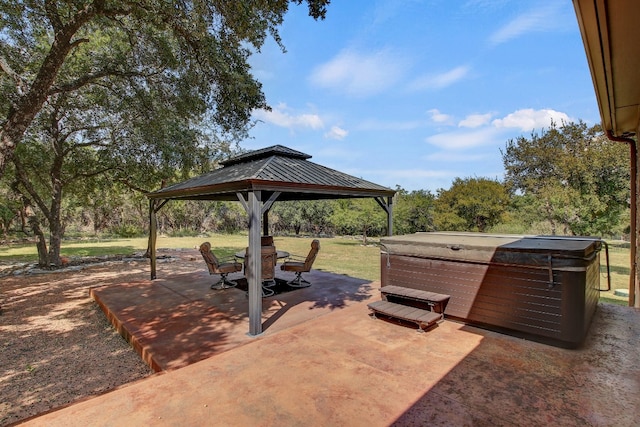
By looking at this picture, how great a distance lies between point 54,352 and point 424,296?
17.2 feet

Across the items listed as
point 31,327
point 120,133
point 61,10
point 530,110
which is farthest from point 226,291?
point 530,110

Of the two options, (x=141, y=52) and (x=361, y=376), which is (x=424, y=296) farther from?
(x=141, y=52)

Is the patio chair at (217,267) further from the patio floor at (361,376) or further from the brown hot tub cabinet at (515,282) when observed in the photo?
the brown hot tub cabinet at (515,282)

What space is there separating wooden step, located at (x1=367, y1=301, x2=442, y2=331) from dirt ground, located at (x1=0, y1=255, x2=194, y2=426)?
10.2ft

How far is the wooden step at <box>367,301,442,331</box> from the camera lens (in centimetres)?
396

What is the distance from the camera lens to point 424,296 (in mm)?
4340

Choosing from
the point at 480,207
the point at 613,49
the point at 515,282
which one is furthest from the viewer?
the point at 480,207

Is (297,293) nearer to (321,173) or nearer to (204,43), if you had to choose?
(321,173)

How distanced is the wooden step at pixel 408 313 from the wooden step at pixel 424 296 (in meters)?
0.14

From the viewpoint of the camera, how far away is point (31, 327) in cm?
500

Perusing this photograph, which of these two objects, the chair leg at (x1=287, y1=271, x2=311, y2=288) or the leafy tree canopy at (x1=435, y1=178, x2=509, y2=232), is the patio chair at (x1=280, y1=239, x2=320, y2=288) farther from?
the leafy tree canopy at (x1=435, y1=178, x2=509, y2=232)

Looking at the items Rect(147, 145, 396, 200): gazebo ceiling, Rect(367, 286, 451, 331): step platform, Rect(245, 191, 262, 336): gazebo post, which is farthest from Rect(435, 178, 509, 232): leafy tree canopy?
Rect(245, 191, 262, 336): gazebo post

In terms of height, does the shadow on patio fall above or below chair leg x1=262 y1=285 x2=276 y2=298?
below

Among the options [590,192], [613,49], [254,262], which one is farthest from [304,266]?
[590,192]
